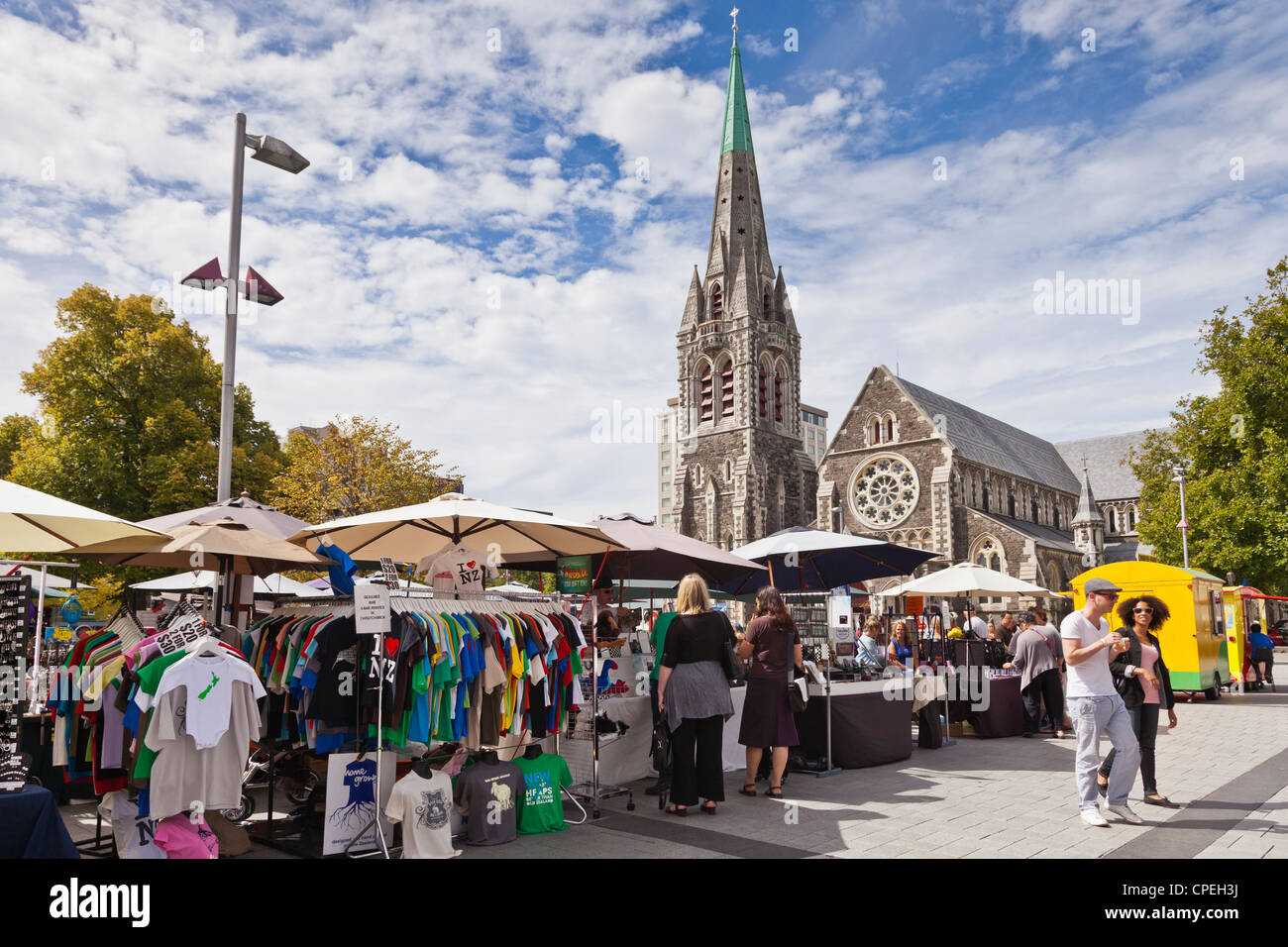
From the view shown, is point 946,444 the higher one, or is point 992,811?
point 946,444

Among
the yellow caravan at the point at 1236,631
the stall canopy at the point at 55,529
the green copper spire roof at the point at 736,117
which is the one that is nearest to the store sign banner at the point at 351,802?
the stall canopy at the point at 55,529

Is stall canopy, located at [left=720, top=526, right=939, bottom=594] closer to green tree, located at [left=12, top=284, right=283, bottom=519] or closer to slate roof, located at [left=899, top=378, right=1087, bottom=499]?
green tree, located at [left=12, top=284, right=283, bottom=519]

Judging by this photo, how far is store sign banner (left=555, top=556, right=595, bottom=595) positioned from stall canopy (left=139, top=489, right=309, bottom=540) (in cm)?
262

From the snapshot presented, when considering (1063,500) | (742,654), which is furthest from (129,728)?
(1063,500)

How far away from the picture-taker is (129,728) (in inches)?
220

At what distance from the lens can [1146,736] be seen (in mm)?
7867

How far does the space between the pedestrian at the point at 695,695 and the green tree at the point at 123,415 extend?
21605mm

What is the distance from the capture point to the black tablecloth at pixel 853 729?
9.86m

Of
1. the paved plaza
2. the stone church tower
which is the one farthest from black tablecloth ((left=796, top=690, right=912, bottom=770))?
the stone church tower

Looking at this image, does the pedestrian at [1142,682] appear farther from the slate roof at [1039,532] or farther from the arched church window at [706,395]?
the arched church window at [706,395]

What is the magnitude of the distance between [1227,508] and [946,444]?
17.2 metres

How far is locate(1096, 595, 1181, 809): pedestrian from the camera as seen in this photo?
7.64 meters

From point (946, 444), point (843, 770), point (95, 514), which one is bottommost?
point (843, 770)
